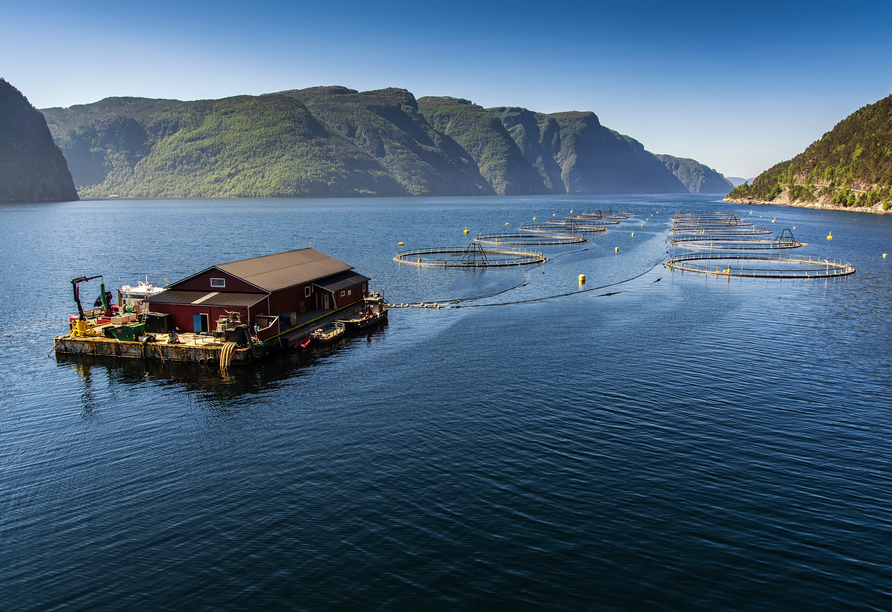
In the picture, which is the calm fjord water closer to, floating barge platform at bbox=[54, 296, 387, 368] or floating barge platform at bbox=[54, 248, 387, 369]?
floating barge platform at bbox=[54, 296, 387, 368]

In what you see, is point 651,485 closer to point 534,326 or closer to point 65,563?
point 65,563

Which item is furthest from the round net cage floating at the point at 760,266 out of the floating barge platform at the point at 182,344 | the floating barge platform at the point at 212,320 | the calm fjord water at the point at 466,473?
the floating barge platform at the point at 182,344

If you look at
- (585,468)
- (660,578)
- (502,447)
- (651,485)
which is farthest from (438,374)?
(660,578)

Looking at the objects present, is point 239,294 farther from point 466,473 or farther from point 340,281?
point 466,473

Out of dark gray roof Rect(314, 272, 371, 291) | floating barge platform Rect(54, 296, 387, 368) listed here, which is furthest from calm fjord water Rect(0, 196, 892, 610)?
dark gray roof Rect(314, 272, 371, 291)

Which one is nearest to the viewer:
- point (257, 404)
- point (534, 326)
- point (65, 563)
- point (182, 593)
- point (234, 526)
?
point (182, 593)

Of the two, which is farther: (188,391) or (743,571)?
(188,391)

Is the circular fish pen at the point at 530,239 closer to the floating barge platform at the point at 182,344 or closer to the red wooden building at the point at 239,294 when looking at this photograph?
the red wooden building at the point at 239,294
